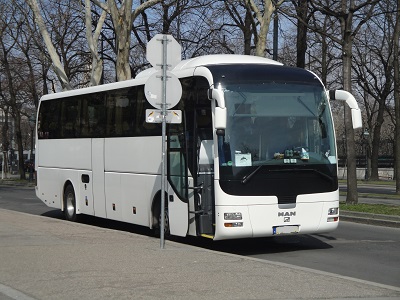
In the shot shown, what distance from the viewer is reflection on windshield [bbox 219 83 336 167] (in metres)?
11.1

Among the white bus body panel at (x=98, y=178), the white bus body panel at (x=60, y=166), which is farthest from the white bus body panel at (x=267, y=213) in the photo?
the white bus body panel at (x=60, y=166)

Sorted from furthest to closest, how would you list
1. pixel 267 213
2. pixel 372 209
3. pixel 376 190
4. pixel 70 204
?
pixel 376 190 < pixel 372 209 < pixel 70 204 < pixel 267 213

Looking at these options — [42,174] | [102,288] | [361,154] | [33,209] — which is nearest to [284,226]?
[102,288]

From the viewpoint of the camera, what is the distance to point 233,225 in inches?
432

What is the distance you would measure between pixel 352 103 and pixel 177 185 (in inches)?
139

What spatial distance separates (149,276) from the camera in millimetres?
8375

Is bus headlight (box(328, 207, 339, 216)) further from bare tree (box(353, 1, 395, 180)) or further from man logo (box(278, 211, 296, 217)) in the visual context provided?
bare tree (box(353, 1, 395, 180))

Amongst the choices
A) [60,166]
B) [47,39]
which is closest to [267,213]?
[60,166]

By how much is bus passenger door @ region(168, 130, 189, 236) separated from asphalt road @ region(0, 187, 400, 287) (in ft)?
3.61

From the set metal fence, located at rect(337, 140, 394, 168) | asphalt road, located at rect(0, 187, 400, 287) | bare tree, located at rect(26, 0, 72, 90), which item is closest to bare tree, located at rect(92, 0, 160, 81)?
bare tree, located at rect(26, 0, 72, 90)

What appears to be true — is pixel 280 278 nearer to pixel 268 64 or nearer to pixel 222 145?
pixel 222 145

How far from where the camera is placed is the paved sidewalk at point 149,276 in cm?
746

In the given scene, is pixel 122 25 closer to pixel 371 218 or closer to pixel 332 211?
pixel 371 218

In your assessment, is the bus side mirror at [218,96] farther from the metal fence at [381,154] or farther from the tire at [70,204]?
the metal fence at [381,154]
